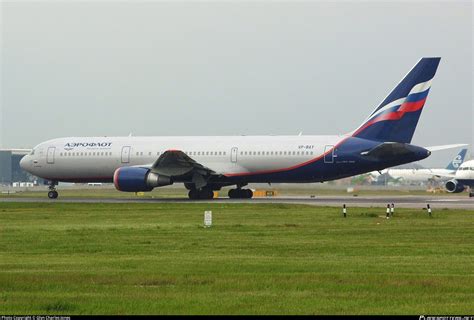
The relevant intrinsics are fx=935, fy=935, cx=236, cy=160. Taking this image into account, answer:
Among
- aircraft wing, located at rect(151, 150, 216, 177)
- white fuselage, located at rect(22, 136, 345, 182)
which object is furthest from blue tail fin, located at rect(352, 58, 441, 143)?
aircraft wing, located at rect(151, 150, 216, 177)

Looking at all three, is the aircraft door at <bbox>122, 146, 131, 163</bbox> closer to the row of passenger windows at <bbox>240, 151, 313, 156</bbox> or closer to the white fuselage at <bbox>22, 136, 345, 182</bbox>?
the white fuselage at <bbox>22, 136, 345, 182</bbox>

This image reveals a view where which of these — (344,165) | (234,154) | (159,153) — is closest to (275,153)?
(234,154)

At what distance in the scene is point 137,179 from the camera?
57.2m

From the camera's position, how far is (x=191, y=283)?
17938mm

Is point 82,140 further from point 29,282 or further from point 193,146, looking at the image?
point 29,282

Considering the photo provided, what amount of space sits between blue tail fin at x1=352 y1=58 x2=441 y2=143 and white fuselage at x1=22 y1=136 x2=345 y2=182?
3.19m

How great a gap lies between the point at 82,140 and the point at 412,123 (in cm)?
2289

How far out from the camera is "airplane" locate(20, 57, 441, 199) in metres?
54.8

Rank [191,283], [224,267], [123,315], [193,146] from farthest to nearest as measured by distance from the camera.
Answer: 1. [193,146]
2. [224,267]
3. [191,283]
4. [123,315]

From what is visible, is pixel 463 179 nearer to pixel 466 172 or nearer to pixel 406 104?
pixel 466 172

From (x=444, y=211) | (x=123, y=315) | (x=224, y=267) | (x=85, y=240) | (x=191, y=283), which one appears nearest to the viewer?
(x=123, y=315)

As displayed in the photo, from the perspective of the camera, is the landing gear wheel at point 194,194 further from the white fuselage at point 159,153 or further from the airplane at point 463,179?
the airplane at point 463,179

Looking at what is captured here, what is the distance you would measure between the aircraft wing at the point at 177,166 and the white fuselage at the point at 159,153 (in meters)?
1.57

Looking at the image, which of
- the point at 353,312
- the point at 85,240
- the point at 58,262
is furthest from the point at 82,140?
the point at 353,312
